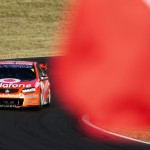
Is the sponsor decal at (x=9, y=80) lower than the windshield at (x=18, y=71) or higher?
higher

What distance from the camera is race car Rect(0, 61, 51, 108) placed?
19.2 metres

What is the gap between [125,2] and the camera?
20.3m

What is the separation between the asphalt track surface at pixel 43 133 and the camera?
12.5 m

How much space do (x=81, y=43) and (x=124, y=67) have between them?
16.7ft

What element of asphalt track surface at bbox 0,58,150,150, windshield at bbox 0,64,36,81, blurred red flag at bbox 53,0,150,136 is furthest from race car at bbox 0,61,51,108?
blurred red flag at bbox 53,0,150,136

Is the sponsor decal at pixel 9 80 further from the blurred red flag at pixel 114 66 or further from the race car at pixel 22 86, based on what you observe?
the blurred red flag at pixel 114 66

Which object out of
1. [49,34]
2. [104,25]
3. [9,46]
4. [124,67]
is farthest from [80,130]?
[49,34]

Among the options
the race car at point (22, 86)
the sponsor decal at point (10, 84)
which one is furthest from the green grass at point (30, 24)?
the sponsor decal at point (10, 84)

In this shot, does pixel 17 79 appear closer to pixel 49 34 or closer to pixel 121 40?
pixel 121 40

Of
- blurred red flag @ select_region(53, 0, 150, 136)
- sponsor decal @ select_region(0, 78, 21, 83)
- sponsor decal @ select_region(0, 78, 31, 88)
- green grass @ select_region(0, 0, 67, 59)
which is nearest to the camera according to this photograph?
blurred red flag @ select_region(53, 0, 150, 136)

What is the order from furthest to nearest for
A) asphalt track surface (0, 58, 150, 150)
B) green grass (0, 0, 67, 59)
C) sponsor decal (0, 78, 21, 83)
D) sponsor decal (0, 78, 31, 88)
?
green grass (0, 0, 67, 59) → sponsor decal (0, 78, 21, 83) → sponsor decal (0, 78, 31, 88) → asphalt track surface (0, 58, 150, 150)

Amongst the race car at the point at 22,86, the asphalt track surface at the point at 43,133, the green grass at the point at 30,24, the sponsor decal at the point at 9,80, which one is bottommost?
the green grass at the point at 30,24

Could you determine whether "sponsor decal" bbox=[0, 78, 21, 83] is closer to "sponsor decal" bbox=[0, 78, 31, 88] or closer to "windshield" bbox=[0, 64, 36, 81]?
"sponsor decal" bbox=[0, 78, 31, 88]

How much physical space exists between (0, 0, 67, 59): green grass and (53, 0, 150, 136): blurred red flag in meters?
33.3
